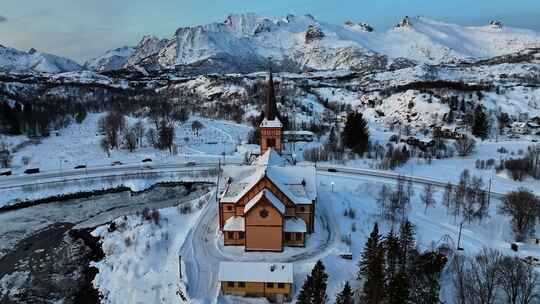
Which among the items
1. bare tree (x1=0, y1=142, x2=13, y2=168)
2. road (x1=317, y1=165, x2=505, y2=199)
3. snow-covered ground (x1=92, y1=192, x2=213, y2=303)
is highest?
bare tree (x1=0, y1=142, x2=13, y2=168)

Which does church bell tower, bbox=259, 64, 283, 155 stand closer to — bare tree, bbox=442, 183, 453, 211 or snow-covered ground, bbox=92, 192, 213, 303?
snow-covered ground, bbox=92, 192, 213, 303

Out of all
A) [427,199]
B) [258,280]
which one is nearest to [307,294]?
[258,280]

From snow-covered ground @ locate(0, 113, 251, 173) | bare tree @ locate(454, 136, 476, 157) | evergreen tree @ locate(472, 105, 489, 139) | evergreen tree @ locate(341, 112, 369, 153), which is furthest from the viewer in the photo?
evergreen tree @ locate(472, 105, 489, 139)

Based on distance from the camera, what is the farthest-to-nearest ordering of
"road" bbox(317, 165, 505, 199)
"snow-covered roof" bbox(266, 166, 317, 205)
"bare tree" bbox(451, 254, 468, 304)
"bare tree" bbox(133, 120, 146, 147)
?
"bare tree" bbox(133, 120, 146, 147) → "road" bbox(317, 165, 505, 199) → "snow-covered roof" bbox(266, 166, 317, 205) → "bare tree" bbox(451, 254, 468, 304)

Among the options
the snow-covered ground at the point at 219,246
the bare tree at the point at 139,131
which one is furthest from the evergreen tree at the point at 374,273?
the bare tree at the point at 139,131

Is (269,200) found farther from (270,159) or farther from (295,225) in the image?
(270,159)

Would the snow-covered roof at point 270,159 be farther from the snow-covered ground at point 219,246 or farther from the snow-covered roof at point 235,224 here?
the snow-covered ground at point 219,246

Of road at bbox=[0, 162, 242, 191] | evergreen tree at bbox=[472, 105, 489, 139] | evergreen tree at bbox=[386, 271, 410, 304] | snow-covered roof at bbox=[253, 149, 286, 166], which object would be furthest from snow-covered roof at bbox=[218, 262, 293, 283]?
evergreen tree at bbox=[472, 105, 489, 139]

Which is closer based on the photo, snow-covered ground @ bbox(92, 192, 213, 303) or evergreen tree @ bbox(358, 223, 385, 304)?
evergreen tree @ bbox(358, 223, 385, 304)

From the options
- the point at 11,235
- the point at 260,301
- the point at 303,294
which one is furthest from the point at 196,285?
the point at 11,235
